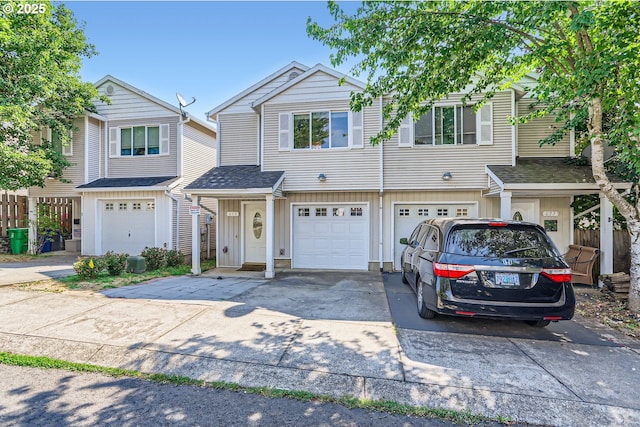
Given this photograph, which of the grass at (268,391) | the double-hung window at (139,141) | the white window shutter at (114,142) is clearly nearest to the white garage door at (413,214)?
the grass at (268,391)

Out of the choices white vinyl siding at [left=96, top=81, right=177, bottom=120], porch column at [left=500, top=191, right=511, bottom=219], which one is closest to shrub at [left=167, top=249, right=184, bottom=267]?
white vinyl siding at [left=96, top=81, right=177, bottom=120]

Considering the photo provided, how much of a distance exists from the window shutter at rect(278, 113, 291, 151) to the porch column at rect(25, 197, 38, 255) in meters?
11.2

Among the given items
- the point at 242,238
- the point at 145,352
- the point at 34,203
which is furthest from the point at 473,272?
the point at 34,203

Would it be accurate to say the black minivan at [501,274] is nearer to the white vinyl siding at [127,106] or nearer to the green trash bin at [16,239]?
the white vinyl siding at [127,106]

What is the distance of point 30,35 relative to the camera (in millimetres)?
10789

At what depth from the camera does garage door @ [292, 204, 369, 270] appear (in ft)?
34.1

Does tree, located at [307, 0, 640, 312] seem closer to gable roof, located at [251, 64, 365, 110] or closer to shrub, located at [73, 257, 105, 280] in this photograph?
gable roof, located at [251, 64, 365, 110]

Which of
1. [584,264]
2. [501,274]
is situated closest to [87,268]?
[501,274]

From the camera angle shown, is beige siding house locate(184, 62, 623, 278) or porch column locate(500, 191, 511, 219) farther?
beige siding house locate(184, 62, 623, 278)

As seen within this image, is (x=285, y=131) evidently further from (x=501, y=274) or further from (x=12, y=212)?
(x=12, y=212)

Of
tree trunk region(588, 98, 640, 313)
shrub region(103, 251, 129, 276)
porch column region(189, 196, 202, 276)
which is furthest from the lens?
porch column region(189, 196, 202, 276)

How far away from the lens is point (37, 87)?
1059cm

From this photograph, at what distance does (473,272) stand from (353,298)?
3.02 metres

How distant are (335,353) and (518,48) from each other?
730 centimetres
